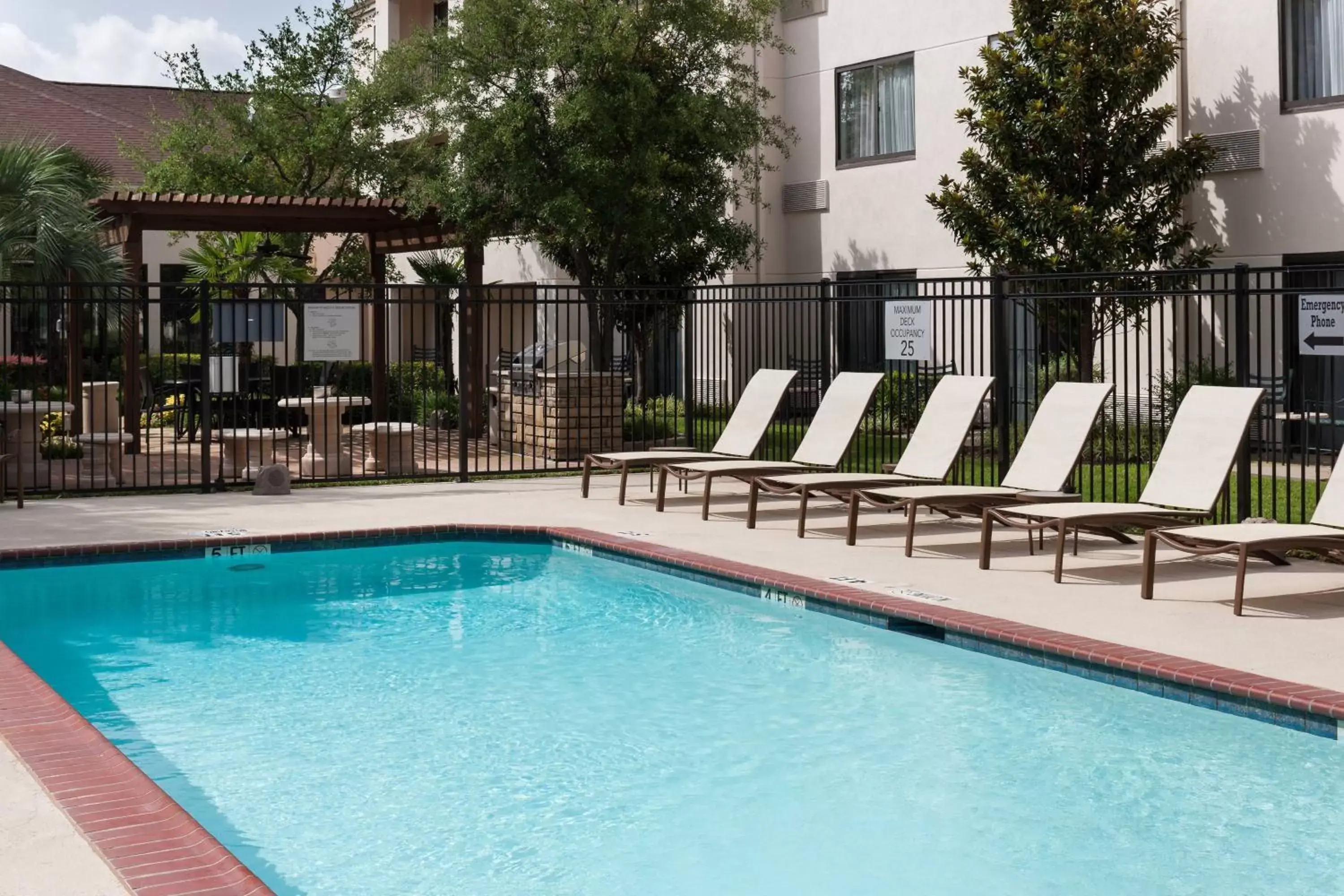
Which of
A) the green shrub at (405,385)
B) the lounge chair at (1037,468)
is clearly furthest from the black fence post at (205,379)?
the green shrub at (405,385)

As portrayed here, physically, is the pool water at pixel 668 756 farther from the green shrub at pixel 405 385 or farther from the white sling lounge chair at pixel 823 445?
the green shrub at pixel 405 385

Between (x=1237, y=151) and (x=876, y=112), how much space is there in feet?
21.0

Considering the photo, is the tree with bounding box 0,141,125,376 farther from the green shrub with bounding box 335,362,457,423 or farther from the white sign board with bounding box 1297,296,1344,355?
the white sign board with bounding box 1297,296,1344,355

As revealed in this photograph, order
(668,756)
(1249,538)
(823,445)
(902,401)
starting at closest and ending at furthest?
(668,756) → (1249,538) → (823,445) → (902,401)

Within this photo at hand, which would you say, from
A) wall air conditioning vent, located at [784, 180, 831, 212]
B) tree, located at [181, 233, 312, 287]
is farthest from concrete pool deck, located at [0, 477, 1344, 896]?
tree, located at [181, 233, 312, 287]

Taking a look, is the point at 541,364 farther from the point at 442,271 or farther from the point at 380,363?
the point at 442,271

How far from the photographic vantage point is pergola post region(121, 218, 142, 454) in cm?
1780

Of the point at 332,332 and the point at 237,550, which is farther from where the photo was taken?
the point at 332,332

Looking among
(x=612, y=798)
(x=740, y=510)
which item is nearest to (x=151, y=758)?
(x=612, y=798)

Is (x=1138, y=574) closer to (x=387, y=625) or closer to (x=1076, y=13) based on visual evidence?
→ (x=387, y=625)

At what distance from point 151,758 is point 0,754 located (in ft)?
3.41

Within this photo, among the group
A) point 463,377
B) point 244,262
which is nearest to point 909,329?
point 463,377

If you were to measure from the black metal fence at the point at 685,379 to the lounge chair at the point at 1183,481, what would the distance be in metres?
0.75

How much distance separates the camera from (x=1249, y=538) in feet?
27.7
